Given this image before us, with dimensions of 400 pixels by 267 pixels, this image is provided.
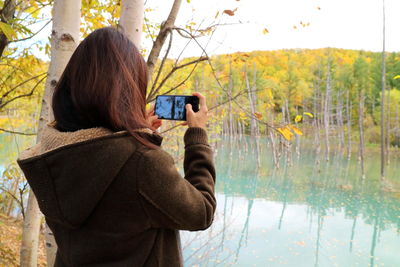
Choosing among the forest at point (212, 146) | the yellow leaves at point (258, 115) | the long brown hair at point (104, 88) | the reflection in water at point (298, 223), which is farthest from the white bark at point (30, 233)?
the reflection in water at point (298, 223)

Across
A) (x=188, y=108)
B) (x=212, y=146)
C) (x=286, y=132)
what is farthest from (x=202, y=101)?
(x=212, y=146)

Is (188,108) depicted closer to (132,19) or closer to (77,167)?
(77,167)

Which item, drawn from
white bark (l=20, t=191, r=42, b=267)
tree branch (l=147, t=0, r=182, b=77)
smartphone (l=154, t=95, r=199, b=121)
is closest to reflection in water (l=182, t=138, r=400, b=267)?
white bark (l=20, t=191, r=42, b=267)

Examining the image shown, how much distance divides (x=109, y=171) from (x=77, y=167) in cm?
8

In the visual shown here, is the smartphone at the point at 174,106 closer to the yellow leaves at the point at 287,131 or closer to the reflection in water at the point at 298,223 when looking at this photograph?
the yellow leaves at the point at 287,131

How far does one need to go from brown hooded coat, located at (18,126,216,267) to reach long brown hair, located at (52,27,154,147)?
1.1 inches

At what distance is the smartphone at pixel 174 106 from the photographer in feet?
3.11

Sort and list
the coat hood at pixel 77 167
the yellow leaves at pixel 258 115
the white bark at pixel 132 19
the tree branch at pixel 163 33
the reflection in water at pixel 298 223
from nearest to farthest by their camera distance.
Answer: the coat hood at pixel 77 167, the white bark at pixel 132 19, the tree branch at pixel 163 33, the yellow leaves at pixel 258 115, the reflection in water at pixel 298 223

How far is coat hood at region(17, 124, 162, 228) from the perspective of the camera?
633 mm

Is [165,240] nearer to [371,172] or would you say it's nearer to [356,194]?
[356,194]

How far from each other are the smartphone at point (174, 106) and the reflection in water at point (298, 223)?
13.2 feet

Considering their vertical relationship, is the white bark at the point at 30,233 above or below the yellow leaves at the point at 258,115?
below

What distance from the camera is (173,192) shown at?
0.65 meters

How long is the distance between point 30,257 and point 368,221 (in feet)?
36.5
